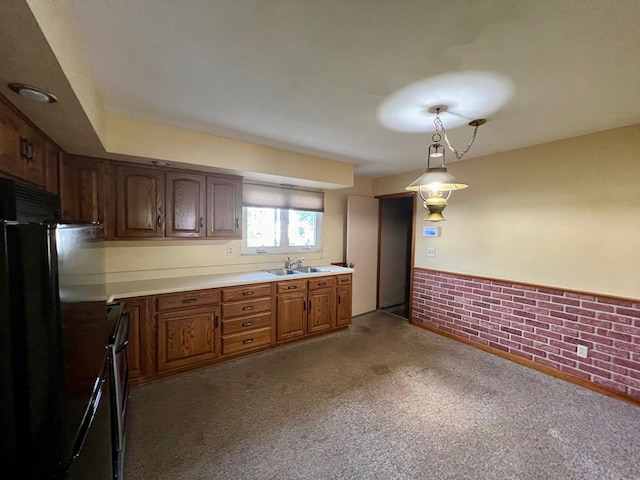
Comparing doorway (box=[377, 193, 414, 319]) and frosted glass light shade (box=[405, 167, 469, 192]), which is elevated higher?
frosted glass light shade (box=[405, 167, 469, 192])

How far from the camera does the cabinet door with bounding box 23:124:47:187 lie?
5.06ft

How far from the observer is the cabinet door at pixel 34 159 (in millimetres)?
1541

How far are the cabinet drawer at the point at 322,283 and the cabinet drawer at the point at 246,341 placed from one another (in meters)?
0.78

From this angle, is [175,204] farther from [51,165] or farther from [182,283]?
[51,165]

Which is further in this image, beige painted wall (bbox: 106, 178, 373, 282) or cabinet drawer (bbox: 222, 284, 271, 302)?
cabinet drawer (bbox: 222, 284, 271, 302)

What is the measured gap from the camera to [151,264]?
2.87m

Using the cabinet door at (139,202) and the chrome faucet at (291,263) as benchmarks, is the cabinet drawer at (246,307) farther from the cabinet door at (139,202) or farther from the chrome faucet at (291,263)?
the cabinet door at (139,202)

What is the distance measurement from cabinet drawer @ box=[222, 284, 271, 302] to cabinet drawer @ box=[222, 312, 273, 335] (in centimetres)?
24

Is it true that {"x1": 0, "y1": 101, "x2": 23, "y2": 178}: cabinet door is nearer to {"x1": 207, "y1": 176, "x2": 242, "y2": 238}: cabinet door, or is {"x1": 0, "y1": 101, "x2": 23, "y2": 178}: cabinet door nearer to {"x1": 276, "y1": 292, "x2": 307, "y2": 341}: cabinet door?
{"x1": 207, "y1": 176, "x2": 242, "y2": 238}: cabinet door

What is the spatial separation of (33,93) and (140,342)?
2.02m

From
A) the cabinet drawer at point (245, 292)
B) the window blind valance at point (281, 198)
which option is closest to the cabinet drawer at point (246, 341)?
the cabinet drawer at point (245, 292)

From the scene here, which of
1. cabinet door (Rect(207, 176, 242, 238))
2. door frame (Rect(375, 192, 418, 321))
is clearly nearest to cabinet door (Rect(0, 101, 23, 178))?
cabinet door (Rect(207, 176, 242, 238))

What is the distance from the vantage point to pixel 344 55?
1438 mm

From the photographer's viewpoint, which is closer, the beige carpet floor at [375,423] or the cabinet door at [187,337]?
the beige carpet floor at [375,423]
